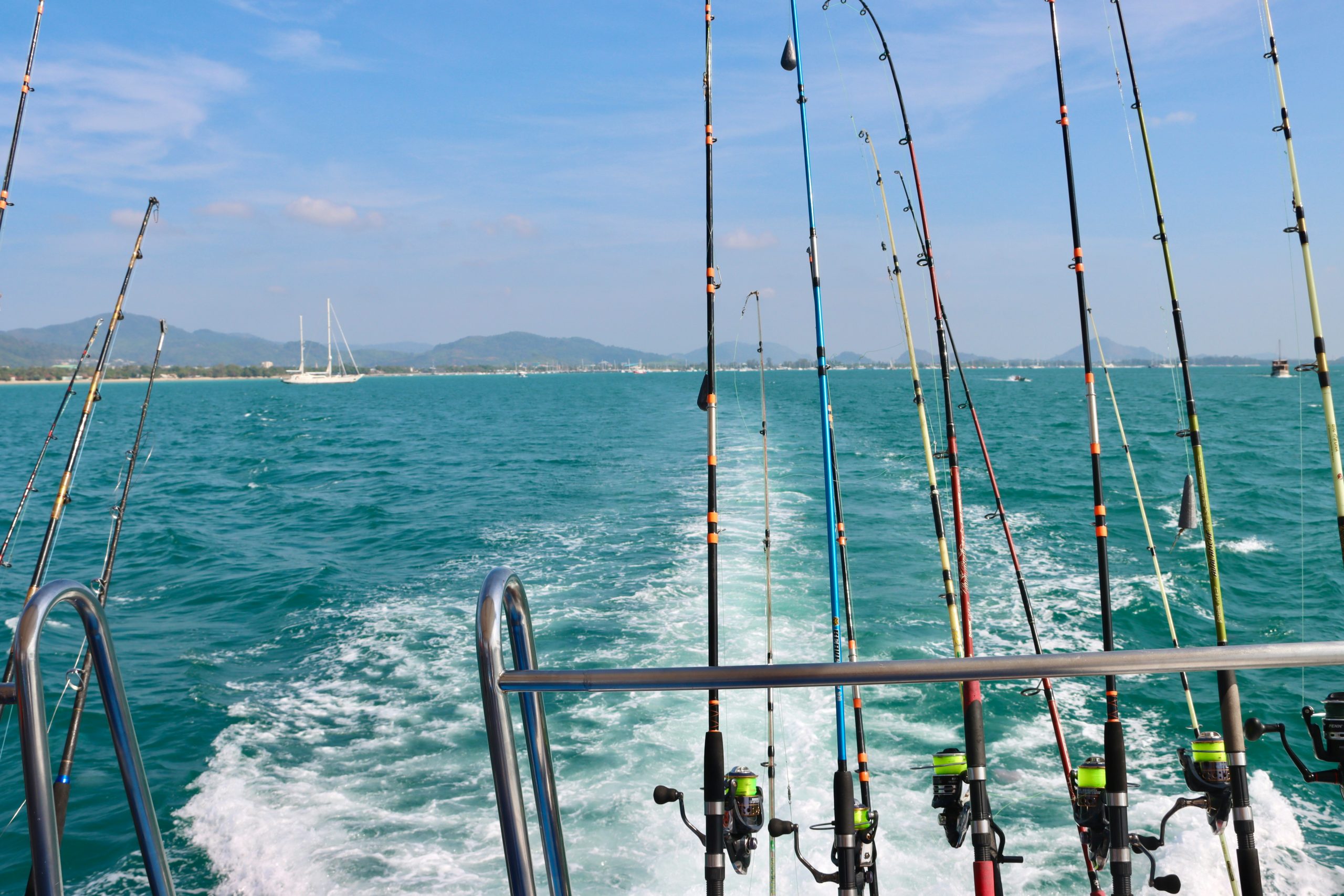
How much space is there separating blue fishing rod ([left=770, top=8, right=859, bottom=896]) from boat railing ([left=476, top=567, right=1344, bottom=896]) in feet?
2.36

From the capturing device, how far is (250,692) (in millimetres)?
9352

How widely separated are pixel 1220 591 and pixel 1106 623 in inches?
105

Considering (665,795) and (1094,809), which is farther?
(1094,809)

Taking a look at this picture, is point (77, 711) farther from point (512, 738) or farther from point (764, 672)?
point (764, 672)

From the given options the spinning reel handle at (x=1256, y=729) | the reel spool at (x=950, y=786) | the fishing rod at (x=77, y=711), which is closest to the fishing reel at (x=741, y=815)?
the reel spool at (x=950, y=786)

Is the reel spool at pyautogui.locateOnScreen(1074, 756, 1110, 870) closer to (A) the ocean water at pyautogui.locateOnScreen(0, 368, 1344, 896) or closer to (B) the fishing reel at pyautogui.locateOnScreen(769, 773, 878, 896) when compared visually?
(B) the fishing reel at pyautogui.locateOnScreen(769, 773, 878, 896)

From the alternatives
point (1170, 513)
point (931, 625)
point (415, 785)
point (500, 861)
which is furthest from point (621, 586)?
point (1170, 513)

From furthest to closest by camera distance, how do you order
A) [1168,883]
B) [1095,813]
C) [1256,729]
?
[1095,813] → [1168,883] → [1256,729]

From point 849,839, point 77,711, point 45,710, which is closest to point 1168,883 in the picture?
point 849,839

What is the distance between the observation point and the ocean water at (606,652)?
628cm

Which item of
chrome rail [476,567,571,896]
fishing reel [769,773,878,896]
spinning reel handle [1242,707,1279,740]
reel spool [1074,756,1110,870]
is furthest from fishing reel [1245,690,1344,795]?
chrome rail [476,567,571,896]

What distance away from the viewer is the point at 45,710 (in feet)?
4.59

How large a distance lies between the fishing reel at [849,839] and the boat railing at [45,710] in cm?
202

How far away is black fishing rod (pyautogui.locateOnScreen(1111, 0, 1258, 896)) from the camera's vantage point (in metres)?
3.08
